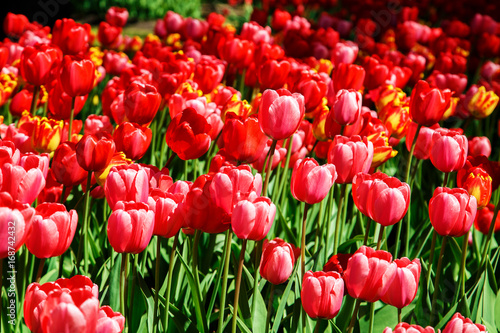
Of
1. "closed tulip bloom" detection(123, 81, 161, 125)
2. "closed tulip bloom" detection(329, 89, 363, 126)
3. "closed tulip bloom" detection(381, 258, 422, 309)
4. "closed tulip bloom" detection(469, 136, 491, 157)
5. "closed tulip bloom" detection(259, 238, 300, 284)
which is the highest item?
"closed tulip bloom" detection(329, 89, 363, 126)

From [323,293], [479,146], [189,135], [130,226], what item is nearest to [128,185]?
[130,226]

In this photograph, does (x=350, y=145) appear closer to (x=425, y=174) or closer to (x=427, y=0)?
(x=425, y=174)

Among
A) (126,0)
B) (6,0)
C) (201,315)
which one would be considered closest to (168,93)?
(201,315)

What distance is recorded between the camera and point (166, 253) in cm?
196

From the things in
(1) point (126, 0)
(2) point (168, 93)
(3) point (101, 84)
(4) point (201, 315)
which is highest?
(2) point (168, 93)

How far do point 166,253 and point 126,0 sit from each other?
9104 millimetres

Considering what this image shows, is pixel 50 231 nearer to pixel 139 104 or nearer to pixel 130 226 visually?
pixel 130 226

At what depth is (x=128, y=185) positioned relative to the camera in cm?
129

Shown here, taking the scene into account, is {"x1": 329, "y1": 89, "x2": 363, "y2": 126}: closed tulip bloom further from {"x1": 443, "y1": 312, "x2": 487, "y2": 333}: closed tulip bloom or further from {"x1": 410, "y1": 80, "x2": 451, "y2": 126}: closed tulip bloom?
{"x1": 443, "y1": 312, "x2": 487, "y2": 333}: closed tulip bloom

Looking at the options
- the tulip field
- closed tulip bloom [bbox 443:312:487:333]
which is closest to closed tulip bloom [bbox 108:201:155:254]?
the tulip field

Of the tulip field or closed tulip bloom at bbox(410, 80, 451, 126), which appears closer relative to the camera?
the tulip field

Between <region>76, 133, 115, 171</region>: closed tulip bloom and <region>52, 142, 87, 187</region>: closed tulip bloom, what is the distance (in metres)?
0.09

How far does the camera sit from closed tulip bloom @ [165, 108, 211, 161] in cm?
163

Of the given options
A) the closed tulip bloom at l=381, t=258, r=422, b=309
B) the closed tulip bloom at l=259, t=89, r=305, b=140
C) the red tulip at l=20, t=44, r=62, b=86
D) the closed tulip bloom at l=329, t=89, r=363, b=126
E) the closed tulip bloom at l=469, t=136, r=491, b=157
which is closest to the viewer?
the closed tulip bloom at l=381, t=258, r=422, b=309
